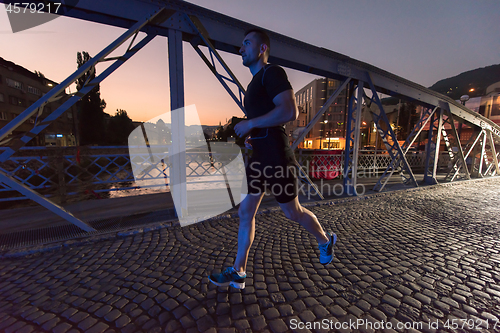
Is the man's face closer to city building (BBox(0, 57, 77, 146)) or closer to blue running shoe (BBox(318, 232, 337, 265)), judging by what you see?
blue running shoe (BBox(318, 232, 337, 265))

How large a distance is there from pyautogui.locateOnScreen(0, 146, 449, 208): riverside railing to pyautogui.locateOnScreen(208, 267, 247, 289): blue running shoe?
309 cm

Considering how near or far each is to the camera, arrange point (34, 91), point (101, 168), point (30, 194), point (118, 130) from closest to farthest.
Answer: point (30, 194) → point (101, 168) → point (34, 91) → point (118, 130)

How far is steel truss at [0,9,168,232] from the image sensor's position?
8.61 feet

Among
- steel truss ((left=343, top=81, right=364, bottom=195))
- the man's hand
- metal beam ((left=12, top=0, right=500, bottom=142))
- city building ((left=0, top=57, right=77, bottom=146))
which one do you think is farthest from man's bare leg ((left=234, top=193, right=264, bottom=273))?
city building ((left=0, top=57, right=77, bottom=146))

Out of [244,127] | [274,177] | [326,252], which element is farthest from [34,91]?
[326,252]

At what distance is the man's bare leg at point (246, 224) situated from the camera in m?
1.91

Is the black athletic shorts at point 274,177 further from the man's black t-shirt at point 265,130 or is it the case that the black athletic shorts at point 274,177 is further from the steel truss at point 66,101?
the steel truss at point 66,101

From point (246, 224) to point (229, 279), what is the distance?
1.88 ft

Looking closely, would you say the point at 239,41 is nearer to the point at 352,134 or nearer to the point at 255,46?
the point at 255,46

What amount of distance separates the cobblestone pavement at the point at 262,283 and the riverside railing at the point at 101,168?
1.90 meters

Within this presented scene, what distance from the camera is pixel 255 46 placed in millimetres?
1878

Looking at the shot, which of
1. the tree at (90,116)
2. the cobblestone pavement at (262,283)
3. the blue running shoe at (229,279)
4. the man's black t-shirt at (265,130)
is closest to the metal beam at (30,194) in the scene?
the cobblestone pavement at (262,283)

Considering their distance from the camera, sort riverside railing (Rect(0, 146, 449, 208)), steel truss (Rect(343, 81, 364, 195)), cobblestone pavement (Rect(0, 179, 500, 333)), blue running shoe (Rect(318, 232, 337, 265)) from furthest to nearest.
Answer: steel truss (Rect(343, 81, 364, 195)) → riverside railing (Rect(0, 146, 449, 208)) → blue running shoe (Rect(318, 232, 337, 265)) → cobblestone pavement (Rect(0, 179, 500, 333))

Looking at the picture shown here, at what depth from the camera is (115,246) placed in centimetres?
294
